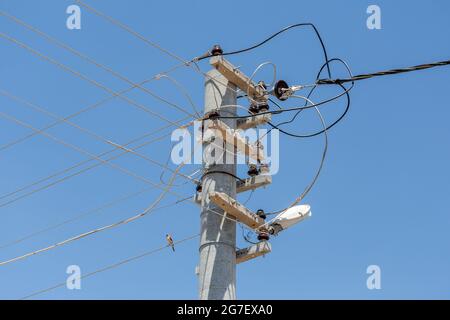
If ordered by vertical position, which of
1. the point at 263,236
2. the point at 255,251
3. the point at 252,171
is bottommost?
the point at 255,251

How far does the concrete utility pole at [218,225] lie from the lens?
12.5 meters

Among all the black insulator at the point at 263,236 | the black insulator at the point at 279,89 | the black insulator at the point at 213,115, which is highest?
the black insulator at the point at 279,89

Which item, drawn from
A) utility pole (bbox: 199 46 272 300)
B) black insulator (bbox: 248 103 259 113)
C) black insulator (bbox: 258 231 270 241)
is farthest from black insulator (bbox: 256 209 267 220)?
black insulator (bbox: 248 103 259 113)

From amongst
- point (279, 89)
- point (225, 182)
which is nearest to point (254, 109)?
point (279, 89)

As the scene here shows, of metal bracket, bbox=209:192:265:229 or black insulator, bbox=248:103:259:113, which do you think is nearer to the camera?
metal bracket, bbox=209:192:265:229

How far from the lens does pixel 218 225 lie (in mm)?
13141

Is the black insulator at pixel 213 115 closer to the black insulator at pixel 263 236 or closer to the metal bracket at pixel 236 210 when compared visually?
the metal bracket at pixel 236 210

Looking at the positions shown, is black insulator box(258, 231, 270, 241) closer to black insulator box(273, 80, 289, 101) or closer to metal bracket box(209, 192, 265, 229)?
metal bracket box(209, 192, 265, 229)

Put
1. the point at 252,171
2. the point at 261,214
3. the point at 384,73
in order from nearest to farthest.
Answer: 1. the point at 384,73
2. the point at 261,214
3. the point at 252,171

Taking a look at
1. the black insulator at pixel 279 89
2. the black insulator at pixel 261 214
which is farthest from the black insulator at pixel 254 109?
the black insulator at pixel 261 214

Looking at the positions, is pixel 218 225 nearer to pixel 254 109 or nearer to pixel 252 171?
pixel 252 171

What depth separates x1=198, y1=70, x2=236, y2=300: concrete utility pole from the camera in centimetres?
1255

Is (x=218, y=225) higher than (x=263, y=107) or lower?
lower
